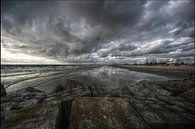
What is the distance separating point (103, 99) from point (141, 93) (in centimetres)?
277

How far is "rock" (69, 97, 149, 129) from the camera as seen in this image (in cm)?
171

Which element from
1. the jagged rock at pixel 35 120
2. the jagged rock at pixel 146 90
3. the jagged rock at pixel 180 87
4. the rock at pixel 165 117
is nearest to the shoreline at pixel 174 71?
the jagged rock at pixel 180 87

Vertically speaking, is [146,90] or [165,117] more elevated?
[165,117]

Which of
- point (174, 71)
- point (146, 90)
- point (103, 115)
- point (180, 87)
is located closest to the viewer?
point (103, 115)

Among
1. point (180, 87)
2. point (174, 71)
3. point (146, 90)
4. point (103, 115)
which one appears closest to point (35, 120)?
point (103, 115)

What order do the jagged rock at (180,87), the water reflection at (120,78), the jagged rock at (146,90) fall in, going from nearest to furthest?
the jagged rock at (146,90) → the jagged rock at (180,87) → the water reflection at (120,78)

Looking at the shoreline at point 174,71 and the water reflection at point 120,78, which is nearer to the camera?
the water reflection at point 120,78

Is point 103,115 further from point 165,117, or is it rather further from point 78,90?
point 78,90

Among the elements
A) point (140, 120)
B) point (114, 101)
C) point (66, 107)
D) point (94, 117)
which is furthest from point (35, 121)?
point (140, 120)

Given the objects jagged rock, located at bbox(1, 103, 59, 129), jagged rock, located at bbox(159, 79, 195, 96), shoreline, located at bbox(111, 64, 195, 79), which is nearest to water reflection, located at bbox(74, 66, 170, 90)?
shoreline, located at bbox(111, 64, 195, 79)

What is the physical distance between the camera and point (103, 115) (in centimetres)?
197

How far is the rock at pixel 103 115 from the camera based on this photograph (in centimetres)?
171

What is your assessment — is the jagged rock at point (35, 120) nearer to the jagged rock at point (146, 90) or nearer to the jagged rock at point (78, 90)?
the jagged rock at point (78, 90)

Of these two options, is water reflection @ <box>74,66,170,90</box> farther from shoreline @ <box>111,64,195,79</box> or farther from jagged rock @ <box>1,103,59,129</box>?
jagged rock @ <box>1,103,59,129</box>
